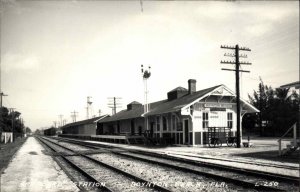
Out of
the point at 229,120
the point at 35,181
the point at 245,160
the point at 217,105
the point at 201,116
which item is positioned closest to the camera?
the point at 35,181

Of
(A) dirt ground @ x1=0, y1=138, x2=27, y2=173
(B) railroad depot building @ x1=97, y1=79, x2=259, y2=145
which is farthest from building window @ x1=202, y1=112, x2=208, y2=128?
(A) dirt ground @ x1=0, y1=138, x2=27, y2=173

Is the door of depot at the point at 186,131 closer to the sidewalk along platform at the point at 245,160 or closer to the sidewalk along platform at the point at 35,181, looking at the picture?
the sidewalk along platform at the point at 245,160

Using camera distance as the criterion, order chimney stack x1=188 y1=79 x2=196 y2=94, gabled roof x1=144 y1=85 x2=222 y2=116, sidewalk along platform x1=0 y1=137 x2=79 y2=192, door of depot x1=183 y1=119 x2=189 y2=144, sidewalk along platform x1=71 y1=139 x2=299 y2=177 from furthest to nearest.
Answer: chimney stack x1=188 y1=79 x2=196 y2=94, door of depot x1=183 y1=119 x2=189 y2=144, gabled roof x1=144 y1=85 x2=222 y2=116, sidewalk along platform x1=71 y1=139 x2=299 y2=177, sidewalk along platform x1=0 y1=137 x2=79 y2=192

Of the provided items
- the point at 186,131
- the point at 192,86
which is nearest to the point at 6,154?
the point at 186,131

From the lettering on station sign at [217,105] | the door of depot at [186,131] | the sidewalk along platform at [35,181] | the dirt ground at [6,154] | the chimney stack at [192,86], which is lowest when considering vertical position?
the dirt ground at [6,154]

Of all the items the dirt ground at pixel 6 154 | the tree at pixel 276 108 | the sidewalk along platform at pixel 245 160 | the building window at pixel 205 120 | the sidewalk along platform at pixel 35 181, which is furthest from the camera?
the tree at pixel 276 108

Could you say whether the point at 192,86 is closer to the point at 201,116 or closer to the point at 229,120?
the point at 229,120

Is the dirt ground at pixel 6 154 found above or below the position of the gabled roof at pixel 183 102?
below

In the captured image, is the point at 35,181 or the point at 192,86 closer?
the point at 35,181

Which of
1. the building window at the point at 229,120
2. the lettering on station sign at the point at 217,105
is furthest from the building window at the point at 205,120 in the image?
the building window at the point at 229,120

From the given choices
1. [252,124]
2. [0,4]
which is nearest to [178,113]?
[0,4]

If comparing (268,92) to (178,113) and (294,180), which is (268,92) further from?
(294,180)

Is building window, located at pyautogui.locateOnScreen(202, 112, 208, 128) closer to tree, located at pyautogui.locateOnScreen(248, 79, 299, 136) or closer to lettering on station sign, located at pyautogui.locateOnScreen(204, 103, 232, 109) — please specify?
lettering on station sign, located at pyautogui.locateOnScreen(204, 103, 232, 109)

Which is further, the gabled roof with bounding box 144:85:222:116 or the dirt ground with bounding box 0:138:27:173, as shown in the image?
the gabled roof with bounding box 144:85:222:116
